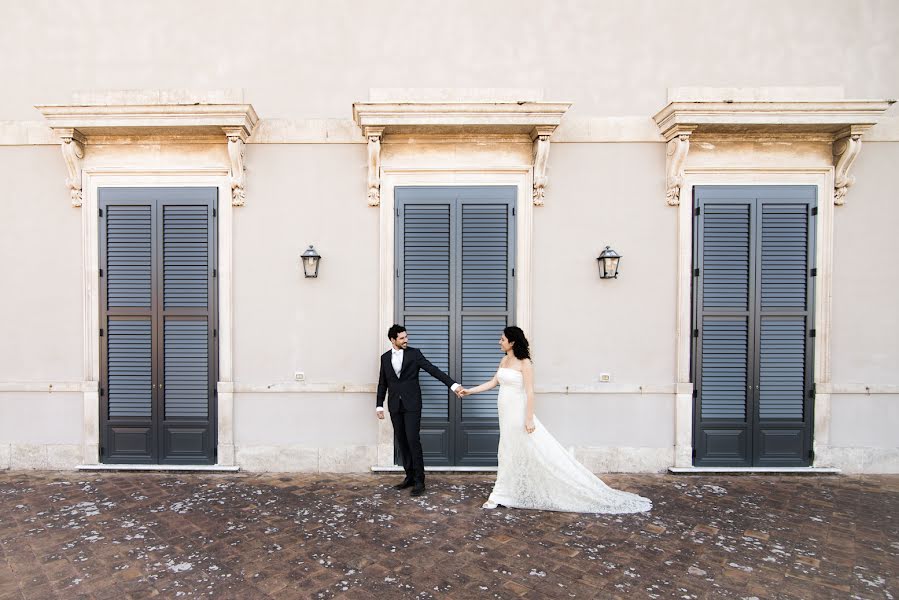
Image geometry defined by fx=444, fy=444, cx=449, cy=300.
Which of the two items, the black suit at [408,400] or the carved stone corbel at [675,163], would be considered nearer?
the black suit at [408,400]

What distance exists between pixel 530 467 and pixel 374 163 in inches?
153

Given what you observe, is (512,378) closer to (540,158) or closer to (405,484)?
(405,484)

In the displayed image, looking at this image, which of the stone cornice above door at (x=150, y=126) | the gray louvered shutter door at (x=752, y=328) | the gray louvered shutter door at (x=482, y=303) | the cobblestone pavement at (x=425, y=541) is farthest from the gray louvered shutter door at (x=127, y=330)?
the gray louvered shutter door at (x=752, y=328)

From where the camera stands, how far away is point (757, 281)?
5.54 m

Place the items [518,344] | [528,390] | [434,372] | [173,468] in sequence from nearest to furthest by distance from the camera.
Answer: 1. [528,390]
2. [518,344]
3. [434,372]
4. [173,468]

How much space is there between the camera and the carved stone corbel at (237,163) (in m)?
5.28

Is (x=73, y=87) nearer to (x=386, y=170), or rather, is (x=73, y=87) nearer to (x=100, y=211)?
(x=100, y=211)

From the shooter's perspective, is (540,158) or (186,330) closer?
(540,158)

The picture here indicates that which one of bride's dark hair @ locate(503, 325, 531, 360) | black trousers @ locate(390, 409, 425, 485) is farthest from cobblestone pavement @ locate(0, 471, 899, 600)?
bride's dark hair @ locate(503, 325, 531, 360)

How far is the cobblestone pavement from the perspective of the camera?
3.27 metres

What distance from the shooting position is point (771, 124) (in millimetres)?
5176

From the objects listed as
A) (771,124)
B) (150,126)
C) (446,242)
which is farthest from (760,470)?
(150,126)

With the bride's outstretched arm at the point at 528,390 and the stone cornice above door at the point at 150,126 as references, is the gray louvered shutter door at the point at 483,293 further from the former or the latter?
the stone cornice above door at the point at 150,126

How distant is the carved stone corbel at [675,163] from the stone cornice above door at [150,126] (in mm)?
5076
